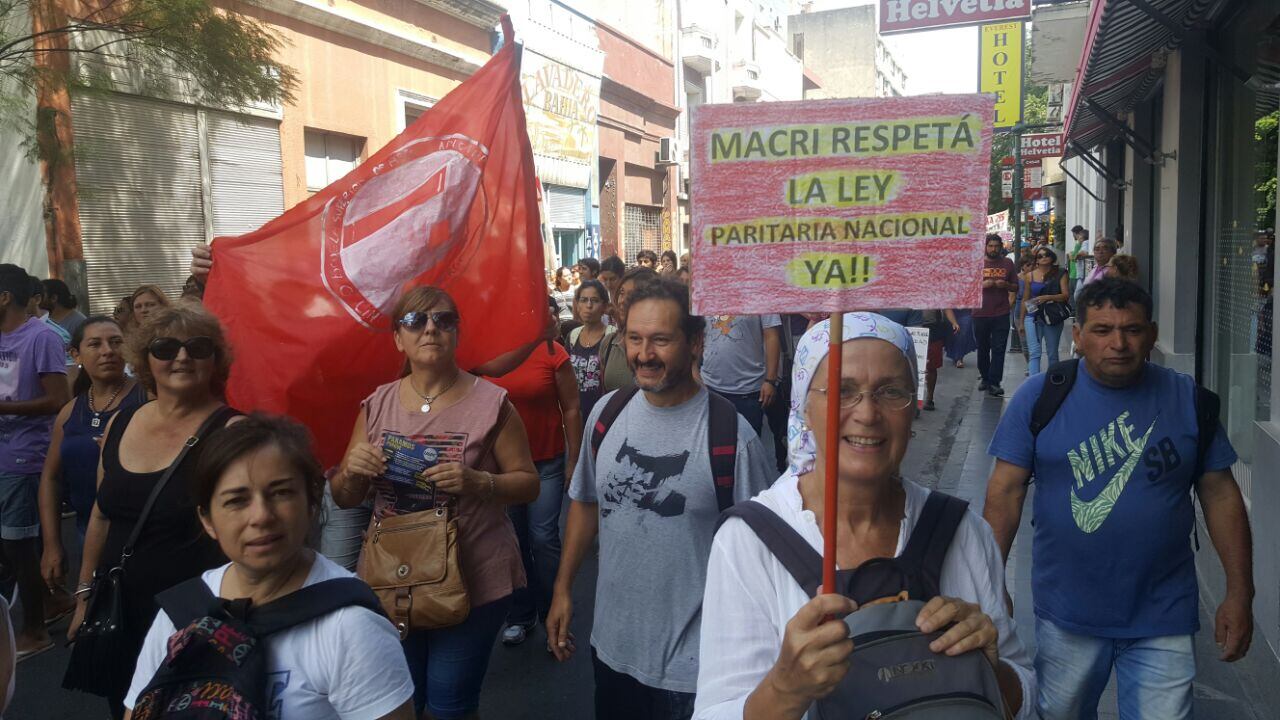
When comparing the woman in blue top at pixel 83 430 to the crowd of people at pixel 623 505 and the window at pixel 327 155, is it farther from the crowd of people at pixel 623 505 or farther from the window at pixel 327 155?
the window at pixel 327 155

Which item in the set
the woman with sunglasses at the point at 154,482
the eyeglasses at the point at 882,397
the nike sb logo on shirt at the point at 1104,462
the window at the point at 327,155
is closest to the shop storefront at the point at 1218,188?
the nike sb logo on shirt at the point at 1104,462

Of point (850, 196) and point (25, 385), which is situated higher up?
point (850, 196)

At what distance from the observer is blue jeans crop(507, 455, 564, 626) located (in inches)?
207

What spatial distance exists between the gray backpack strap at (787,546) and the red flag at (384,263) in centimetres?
270

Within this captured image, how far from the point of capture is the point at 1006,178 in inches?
1881

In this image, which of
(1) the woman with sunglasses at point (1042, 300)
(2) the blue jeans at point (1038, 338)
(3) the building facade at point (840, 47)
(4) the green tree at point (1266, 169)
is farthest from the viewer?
(3) the building facade at point (840, 47)

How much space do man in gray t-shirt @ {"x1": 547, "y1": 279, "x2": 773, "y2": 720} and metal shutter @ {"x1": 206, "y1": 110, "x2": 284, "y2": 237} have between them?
11828 mm

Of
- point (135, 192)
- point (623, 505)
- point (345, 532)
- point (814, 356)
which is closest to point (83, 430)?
point (345, 532)

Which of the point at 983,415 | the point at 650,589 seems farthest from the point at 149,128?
the point at 650,589

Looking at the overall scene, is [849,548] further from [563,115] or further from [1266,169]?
[563,115]

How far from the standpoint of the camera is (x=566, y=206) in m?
24.4

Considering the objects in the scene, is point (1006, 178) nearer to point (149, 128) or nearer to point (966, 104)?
point (149, 128)

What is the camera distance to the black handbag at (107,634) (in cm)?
306

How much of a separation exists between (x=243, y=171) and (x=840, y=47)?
58.3m
